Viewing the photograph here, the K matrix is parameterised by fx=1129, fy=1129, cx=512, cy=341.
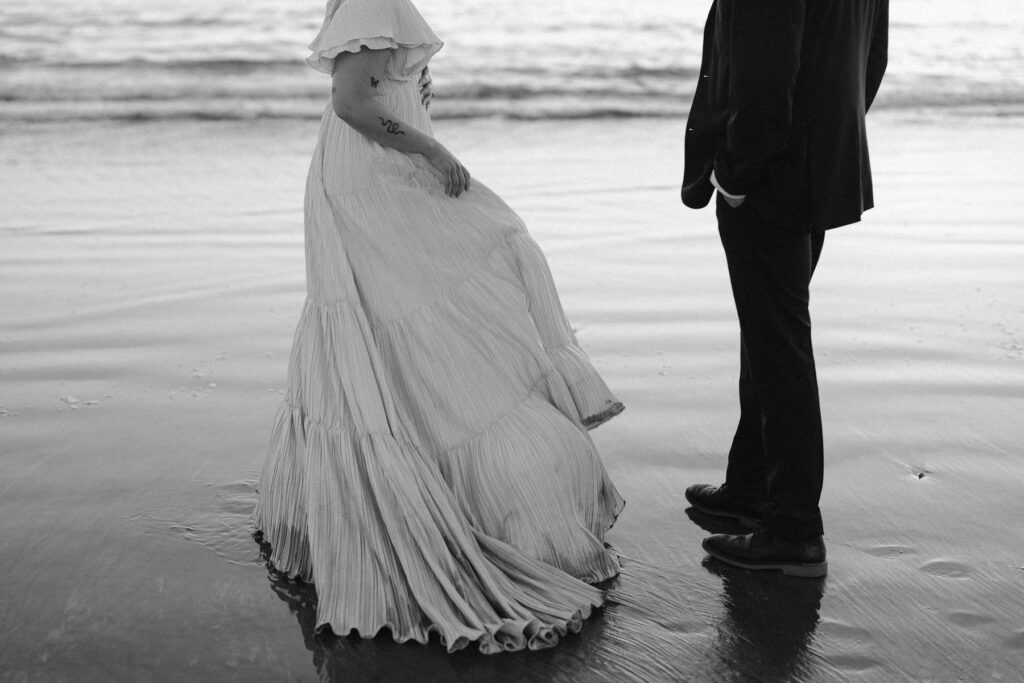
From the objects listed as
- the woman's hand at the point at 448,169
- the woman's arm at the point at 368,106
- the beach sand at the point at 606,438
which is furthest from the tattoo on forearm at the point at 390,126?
the beach sand at the point at 606,438

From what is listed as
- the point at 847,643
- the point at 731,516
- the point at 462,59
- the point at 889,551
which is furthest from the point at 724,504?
the point at 462,59

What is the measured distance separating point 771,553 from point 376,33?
1.62m

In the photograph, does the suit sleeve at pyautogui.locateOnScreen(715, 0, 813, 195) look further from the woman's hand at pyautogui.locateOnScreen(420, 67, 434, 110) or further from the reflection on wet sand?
the reflection on wet sand

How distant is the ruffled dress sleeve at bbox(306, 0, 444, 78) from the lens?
2.70 m

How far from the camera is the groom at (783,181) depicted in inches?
100

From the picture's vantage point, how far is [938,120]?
12773mm

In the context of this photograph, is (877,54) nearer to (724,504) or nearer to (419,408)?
(724,504)

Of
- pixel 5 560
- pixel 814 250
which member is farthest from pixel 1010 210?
pixel 5 560

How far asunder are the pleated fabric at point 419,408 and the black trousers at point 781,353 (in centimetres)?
41

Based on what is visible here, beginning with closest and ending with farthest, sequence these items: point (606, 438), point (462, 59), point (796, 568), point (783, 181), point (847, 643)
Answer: point (847, 643) < point (783, 181) < point (796, 568) < point (606, 438) < point (462, 59)

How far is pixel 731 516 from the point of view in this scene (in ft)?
10.4

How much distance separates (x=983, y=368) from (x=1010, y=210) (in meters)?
3.54

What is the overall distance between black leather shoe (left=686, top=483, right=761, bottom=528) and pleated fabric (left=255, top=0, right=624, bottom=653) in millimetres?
384

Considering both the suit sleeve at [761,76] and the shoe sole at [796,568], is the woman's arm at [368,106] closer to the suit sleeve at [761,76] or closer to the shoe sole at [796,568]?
the suit sleeve at [761,76]
